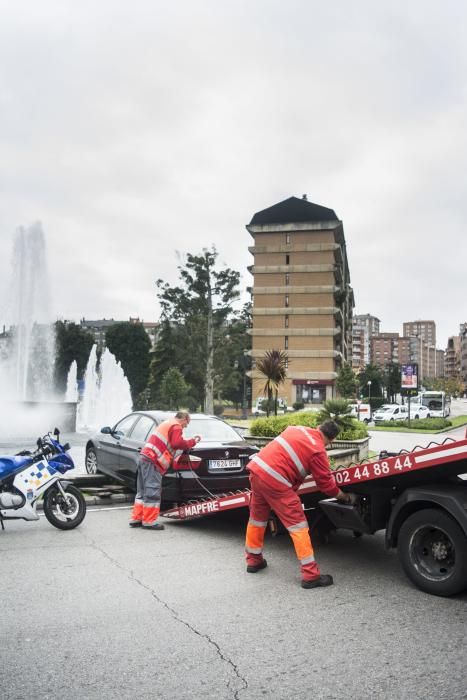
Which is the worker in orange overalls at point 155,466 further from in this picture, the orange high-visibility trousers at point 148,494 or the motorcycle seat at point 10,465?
the motorcycle seat at point 10,465

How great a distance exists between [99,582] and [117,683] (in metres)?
2.12

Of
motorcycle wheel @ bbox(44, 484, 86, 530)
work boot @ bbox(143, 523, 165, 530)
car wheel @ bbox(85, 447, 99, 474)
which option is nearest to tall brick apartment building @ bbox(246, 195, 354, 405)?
car wheel @ bbox(85, 447, 99, 474)

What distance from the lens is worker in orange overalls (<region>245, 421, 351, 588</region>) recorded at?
5.54m

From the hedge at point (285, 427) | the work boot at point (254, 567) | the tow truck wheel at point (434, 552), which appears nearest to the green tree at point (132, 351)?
the hedge at point (285, 427)

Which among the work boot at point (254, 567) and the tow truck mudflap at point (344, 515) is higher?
the tow truck mudflap at point (344, 515)

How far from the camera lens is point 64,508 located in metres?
7.90

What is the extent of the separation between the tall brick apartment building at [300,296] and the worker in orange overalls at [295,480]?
218ft

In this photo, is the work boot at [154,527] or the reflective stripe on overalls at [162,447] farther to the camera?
A: the reflective stripe on overalls at [162,447]

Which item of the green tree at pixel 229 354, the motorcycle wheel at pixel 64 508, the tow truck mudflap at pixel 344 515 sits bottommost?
the motorcycle wheel at pixel 64 508

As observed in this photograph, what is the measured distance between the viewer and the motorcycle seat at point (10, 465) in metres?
7.42

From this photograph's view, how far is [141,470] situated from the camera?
26.7ft

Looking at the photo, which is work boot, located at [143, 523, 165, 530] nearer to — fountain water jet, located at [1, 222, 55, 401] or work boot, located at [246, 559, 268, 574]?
work boot, located at [246, 559, 268, 574]

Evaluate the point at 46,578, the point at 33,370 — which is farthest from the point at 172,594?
the point at 33,370

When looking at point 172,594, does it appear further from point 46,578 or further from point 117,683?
point 117,683
